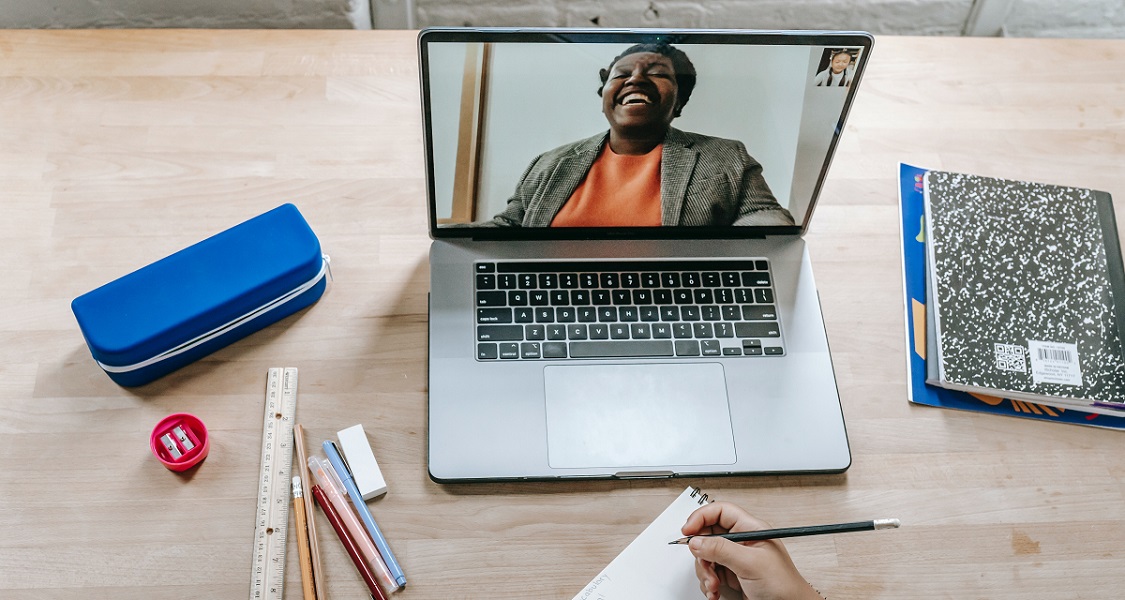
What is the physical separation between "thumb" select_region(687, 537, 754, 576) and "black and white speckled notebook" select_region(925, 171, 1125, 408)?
0.30m

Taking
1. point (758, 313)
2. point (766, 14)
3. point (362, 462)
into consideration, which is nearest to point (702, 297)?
point (758, 313)

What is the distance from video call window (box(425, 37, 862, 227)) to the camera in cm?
74

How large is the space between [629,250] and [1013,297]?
41 centimetres

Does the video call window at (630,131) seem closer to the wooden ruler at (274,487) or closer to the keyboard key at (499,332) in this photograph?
the keyboard key at (499,332)

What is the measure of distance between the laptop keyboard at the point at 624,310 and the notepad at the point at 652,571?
0.17 m

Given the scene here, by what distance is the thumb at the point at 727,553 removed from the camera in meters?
0.68

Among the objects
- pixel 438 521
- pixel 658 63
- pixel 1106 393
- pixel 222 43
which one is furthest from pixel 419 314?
pixel 1106 393

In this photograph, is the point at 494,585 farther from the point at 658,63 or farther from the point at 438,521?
the point at 658,63

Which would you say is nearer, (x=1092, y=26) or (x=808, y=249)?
(x=808, y=249)

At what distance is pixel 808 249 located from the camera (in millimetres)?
925

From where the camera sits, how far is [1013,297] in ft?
2.86

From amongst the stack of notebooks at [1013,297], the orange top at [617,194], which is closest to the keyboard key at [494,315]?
the orange top at [617,194]

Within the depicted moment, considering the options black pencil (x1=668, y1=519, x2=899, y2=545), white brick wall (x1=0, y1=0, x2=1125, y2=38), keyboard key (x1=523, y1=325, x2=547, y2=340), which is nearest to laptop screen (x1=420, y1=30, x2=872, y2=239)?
keyboard key (x1=523, y1=325, x2=547, y2=340)

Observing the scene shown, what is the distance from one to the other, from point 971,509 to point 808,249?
313mm
